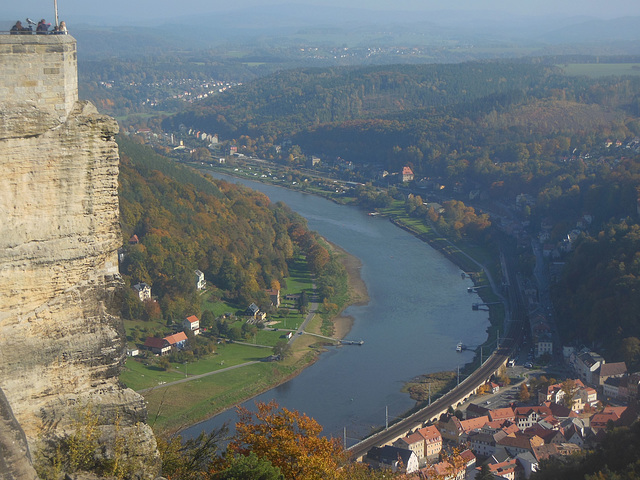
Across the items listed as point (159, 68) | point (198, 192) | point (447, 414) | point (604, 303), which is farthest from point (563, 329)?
point (159, 68)

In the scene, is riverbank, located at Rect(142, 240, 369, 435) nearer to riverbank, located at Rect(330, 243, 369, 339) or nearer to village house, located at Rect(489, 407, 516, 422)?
riverbank, located at Rect(330, 243, 369, 339)

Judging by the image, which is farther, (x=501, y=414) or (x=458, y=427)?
(x=501, y=414)

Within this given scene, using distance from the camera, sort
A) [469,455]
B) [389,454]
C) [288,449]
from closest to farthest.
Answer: [288,449] < [469,455] < [389,454]

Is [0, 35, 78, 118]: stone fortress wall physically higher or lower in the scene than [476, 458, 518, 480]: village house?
higher

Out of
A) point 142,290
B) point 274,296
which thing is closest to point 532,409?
point 274,296

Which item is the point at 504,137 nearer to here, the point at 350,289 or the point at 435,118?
the point at 435,118

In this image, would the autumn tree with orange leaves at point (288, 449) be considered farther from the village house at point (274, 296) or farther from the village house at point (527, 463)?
the village house at point (274, 296)

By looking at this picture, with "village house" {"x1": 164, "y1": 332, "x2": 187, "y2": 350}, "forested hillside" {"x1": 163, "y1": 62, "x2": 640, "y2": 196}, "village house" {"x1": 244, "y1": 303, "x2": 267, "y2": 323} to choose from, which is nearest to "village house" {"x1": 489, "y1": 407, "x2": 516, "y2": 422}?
"village house" {"x1": 164, "y1": 332, "x2": 187, "y2": 350}
